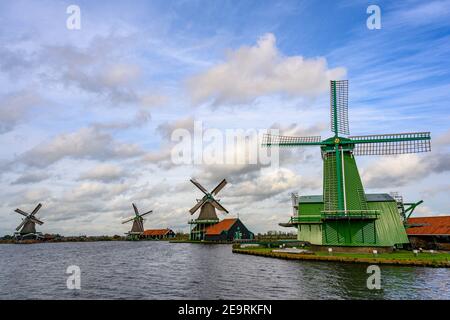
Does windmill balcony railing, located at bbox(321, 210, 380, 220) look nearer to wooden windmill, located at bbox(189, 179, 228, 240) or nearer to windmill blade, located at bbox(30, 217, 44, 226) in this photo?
wooden windmill, located at bbox(189, 179, 228, 240)

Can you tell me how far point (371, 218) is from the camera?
4484 cm

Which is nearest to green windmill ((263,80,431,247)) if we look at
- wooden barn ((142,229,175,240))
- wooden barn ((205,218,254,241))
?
wooden barn ((205,218,254,241))

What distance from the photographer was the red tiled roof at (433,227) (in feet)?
171

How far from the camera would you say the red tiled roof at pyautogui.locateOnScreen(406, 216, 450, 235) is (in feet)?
171

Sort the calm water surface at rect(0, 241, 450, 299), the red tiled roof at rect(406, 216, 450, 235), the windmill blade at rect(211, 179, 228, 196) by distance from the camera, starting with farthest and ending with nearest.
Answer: the windmill blade at rect(211, 179, 228, 196)
the red tiled roof at rect(406, 216, 450, 235)
the calm water surface at rect(0, 241, 450, 299)

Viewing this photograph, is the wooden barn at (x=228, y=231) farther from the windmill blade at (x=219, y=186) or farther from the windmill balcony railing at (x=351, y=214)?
the windmill balcony railing at (x=351, y=214)

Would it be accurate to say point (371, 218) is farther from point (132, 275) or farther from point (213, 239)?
point (213, 239)

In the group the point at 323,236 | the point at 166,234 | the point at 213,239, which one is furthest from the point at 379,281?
the point at 166,234

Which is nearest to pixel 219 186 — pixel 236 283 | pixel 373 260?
pixel 373 260

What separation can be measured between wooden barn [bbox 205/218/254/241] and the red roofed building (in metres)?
45.2

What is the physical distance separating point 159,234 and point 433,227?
10127cm

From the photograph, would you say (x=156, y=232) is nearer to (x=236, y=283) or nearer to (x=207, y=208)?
(x=207, y=208)
